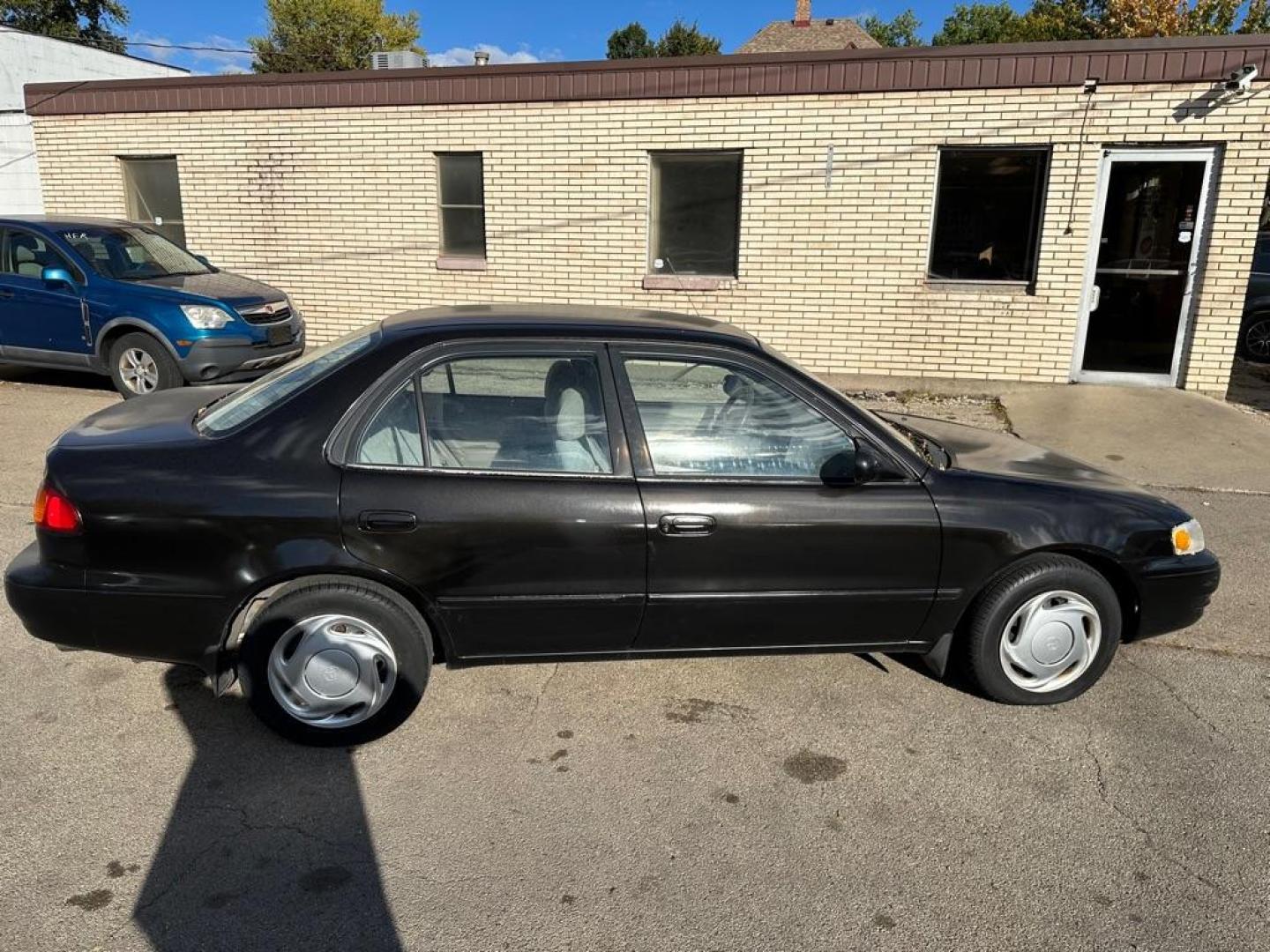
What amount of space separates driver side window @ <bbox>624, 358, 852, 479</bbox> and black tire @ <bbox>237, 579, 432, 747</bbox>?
108cm

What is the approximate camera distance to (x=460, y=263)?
1086 centimetres

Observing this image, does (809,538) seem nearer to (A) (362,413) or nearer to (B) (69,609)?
(A) (362,413)

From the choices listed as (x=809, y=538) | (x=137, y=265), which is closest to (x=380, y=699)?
(x=809, y=538)

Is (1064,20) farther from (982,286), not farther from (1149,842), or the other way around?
(1149,842)

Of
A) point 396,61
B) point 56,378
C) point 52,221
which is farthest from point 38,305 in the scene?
point 396,61

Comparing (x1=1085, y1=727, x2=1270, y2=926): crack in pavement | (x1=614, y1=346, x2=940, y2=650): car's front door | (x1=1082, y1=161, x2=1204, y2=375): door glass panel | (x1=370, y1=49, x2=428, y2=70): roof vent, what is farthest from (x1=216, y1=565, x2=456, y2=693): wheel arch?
(x1=370, y1=49, x2=428, y2=70): roof vent

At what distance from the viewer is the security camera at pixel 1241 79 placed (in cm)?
820

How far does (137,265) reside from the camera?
900cm

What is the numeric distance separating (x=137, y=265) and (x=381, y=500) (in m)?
7.34

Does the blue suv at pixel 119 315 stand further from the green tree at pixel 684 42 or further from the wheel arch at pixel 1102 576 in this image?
the green tree at pixel 684 42

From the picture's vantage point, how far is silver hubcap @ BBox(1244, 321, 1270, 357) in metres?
11.9

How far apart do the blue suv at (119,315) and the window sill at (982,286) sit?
21.7 feet

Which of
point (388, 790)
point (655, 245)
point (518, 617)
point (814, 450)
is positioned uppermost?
point (655, 245)

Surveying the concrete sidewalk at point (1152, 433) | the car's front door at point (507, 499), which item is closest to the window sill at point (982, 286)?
the concrete sidewalk at point (1152, 433)
